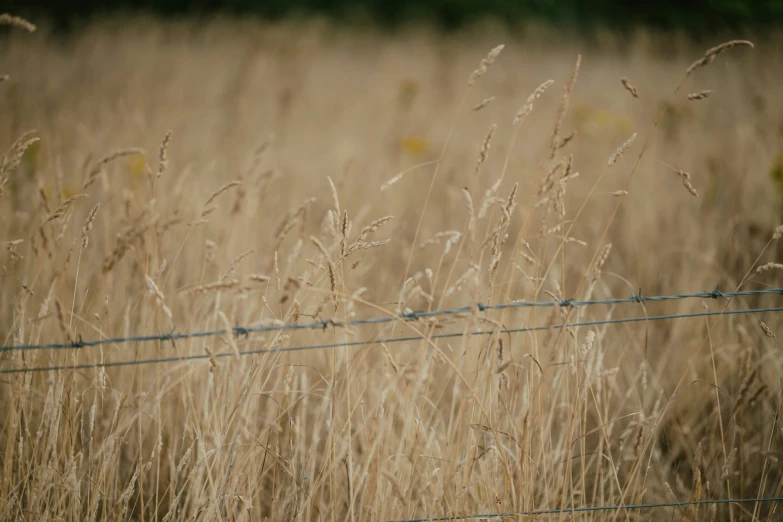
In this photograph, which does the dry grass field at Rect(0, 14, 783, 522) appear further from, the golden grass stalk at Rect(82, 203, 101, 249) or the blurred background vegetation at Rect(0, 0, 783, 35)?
the blurred background vegetation at Rect(0, 0, 783, 35)

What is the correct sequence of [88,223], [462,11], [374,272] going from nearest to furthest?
1. [88,223]
2. [374,272]
3. [462,11]

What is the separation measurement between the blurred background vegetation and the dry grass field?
1.27m

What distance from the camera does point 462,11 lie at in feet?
40.0

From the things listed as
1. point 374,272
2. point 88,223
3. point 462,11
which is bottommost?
point 374,272

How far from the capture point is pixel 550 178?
43.3 inches

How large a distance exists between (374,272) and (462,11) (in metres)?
11.3

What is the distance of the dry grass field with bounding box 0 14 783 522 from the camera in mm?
1132

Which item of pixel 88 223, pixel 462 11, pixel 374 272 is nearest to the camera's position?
pixel 88 223

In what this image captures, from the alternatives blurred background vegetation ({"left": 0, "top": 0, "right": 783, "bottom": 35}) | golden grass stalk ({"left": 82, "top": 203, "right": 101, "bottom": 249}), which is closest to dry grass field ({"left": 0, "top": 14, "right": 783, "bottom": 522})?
golden grass stalk ({"left": 82, "top": 203, "right": 101, "bottom": 249})

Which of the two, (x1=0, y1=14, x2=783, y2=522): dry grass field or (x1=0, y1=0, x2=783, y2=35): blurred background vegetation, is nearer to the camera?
(x1=0, y1=14, x2=783, y2=522): dry grass field

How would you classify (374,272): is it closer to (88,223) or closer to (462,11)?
(88,223)

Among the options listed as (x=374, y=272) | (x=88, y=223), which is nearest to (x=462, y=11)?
(x=374, y=272)

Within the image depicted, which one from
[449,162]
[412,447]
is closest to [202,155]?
[449,162]

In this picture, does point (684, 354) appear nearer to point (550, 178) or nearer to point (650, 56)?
point (550, 178)
